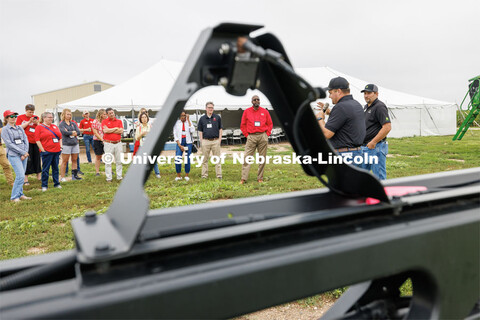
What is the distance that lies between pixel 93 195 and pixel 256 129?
386cm

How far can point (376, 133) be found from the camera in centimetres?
500

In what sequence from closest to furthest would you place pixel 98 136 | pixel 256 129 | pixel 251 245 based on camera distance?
pixel 251 245 < pixel 256 129 < pixel 98 136

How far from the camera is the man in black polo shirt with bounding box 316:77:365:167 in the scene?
4.40 metres

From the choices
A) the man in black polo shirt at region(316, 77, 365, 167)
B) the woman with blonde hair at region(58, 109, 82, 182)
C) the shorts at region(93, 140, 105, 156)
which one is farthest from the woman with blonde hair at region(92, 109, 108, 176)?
the man in black polo shirt at region(316, 77, 365, 167)

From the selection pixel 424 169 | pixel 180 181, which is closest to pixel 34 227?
pixel 180 181

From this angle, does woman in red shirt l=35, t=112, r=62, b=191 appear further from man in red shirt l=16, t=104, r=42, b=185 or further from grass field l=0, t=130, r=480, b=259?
man in red shirt l=16, t=104, r=42, b=185

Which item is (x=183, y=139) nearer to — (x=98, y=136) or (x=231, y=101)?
(x=98, y=136)

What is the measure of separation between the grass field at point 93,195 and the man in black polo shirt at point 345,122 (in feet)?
7.93

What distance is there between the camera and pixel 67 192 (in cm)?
721

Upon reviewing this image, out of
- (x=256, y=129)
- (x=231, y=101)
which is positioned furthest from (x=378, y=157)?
(x=231, y=101)

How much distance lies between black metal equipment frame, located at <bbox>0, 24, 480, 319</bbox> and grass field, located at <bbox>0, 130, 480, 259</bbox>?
11.1ft

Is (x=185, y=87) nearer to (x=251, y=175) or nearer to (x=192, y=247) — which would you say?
(x=192, y=247)

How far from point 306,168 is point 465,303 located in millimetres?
733

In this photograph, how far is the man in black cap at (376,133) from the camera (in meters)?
4.86
